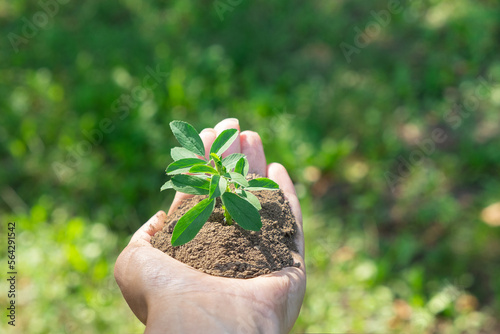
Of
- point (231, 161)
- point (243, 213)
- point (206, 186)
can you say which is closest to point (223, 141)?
point (231, 161)

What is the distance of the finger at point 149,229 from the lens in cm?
202

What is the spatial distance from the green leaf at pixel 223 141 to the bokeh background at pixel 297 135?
4.82 feet

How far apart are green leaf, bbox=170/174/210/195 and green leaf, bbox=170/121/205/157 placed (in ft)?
0.49

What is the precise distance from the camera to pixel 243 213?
69.8 inches

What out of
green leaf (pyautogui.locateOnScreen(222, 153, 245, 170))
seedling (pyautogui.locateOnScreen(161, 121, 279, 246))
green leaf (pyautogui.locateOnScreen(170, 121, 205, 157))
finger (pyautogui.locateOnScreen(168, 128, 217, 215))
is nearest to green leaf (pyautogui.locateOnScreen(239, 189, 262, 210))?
seedling (pyautogui.locateOnScreen(161, 121, 279, 246))

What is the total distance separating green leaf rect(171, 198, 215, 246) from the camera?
173 cm

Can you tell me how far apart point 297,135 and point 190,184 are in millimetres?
2199

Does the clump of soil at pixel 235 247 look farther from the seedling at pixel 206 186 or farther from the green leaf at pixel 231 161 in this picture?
the green leaf at pixel 231 161

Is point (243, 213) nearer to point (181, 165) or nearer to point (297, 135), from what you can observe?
point (181, 165)

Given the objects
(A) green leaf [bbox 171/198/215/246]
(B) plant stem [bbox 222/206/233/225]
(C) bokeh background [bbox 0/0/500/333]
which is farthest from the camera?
(C) bokeh background [bbox 0/0/500/333]

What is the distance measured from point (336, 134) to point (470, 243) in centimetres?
137

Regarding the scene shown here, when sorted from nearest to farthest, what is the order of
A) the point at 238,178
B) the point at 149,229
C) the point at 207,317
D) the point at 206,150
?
the point at 207,317
the point at 238,178
the point at 149,229
the point at 206,150

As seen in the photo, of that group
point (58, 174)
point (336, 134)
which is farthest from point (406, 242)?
point (58, 174)

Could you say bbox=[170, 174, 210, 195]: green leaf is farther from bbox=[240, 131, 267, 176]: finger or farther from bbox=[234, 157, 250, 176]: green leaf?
bbox=[240, 131, 267, 176]: finger
